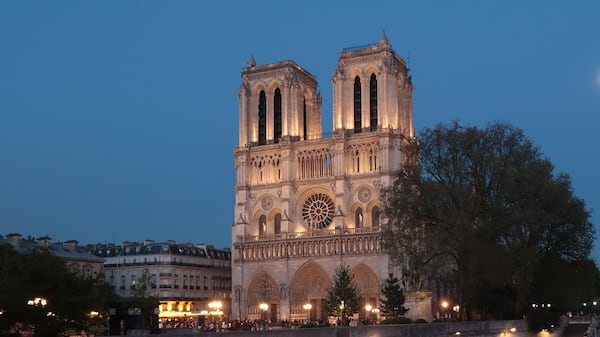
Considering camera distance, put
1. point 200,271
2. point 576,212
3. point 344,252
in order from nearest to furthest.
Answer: point 576,212 < point 344,252 < point 200,271

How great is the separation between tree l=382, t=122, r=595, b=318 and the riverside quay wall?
8.78ft

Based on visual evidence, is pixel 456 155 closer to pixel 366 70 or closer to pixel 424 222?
pixel 424 222

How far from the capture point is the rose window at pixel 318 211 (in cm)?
8669

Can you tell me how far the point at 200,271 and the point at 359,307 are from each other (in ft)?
88.4

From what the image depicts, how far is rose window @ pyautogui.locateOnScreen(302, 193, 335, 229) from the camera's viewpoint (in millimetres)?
86688

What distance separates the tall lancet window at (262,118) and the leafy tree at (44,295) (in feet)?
182

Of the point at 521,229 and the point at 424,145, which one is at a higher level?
the point at 424,145

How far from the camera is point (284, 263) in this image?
8569 cm

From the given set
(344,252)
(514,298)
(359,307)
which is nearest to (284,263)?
(344,252)

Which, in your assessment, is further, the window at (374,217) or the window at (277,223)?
the window at (277,223)

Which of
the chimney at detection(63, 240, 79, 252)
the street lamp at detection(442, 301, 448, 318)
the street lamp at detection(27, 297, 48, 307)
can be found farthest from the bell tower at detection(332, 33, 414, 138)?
the street lamp at detection(27, 297, 48, 307)

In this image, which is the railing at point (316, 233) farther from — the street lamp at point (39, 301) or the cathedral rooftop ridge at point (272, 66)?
the street lamp at point (39, 301)

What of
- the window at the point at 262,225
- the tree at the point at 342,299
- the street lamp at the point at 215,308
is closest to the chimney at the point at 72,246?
the street lamp at the point at 215,308

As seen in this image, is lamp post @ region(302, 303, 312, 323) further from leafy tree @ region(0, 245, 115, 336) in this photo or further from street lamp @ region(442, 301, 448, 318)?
leafy tree @ region(0, 245, 115, 336)
